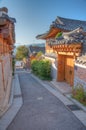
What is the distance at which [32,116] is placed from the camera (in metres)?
6.90

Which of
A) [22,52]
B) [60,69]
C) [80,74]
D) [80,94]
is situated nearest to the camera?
[80,94]

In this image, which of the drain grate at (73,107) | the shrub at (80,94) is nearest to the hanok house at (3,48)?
the drain grate at (73,107)

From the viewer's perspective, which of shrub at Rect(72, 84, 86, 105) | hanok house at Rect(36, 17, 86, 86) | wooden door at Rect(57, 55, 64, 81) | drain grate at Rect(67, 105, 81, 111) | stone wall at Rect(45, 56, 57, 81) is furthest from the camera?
stone wall at Rect(45, 56, 57, 81)

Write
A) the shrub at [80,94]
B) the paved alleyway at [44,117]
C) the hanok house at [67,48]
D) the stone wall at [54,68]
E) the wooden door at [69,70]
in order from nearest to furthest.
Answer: the paved alleyway at [44,117] → the shrub at [80,94] → the hanok house at [67,48] → the wooden door at [69,70] → the stone wall at [54,68]

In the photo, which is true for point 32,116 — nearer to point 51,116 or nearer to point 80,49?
point 51,116

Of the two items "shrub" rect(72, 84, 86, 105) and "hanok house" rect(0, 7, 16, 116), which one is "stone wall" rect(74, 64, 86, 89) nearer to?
"shrub" rect(72, 84, 86, 105)

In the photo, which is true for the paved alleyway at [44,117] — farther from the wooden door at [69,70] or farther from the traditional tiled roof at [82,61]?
the wooden door at [69,70]

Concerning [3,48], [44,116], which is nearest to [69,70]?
[3,48]

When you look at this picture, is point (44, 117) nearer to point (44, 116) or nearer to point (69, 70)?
point (44, 116)

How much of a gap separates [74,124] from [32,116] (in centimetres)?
182

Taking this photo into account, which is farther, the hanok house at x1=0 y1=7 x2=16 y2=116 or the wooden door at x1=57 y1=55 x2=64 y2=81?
the wooden door at x1=57 y1=55 x2=64 y2=81

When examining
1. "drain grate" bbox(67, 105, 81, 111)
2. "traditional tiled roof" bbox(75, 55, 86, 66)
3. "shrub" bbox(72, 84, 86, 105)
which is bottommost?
"drain grate" bbox(67, 105, 81, 111)

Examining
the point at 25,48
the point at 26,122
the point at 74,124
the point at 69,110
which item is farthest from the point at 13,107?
the point at 25,48

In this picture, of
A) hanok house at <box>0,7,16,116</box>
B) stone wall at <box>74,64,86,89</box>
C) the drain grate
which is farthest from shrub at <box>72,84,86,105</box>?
hanok house at <box>0,7,16,116</box>
